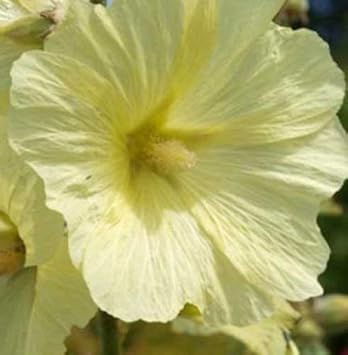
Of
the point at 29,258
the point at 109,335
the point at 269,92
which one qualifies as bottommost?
the point at 109,335

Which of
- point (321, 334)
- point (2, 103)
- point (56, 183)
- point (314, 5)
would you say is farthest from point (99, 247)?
point (314, 5)

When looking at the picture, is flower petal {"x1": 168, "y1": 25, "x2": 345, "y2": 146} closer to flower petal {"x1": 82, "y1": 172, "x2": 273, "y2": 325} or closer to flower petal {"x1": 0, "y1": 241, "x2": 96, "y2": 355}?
flower petal {"x1": 82, "y1": 172, "x2": 273, "y2": 325}

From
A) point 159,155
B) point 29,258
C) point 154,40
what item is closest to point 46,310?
point 29,258

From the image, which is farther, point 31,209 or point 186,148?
point 186,148

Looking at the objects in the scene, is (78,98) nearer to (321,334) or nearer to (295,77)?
(295,77)

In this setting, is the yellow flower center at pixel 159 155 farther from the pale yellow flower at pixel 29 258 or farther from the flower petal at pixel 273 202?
the pale yellow flower at pixel 29 258

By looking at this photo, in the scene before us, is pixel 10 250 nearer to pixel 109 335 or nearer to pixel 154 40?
pixel 109 335

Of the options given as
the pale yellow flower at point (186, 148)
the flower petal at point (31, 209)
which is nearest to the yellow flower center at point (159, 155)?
the pale yellow flower at point (186, 148)
